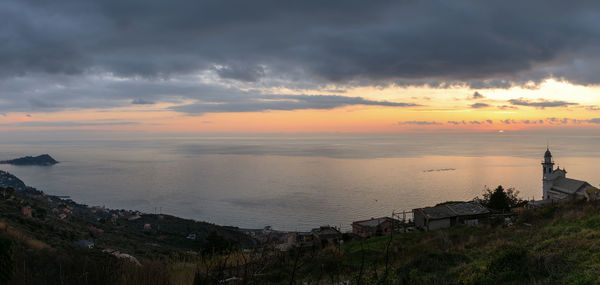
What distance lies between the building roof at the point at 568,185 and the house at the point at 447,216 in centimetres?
1407

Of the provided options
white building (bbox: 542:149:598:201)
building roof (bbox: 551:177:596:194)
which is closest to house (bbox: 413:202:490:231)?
white building (bbox: 542:149:598:201)

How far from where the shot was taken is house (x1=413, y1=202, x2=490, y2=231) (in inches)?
899

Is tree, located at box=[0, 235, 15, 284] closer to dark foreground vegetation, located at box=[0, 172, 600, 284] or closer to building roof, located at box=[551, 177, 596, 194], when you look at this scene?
dark foreground vegetation, located at box=[0, 172, 600, 284]

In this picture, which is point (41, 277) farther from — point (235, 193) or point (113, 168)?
point (113, 168)

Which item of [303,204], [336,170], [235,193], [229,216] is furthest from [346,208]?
[336,170]

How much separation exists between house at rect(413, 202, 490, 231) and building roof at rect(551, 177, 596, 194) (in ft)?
46.2

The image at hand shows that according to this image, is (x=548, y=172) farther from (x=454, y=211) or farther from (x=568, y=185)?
(x=454, y=211)

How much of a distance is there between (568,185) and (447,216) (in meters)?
18.7

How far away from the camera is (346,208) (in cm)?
5259

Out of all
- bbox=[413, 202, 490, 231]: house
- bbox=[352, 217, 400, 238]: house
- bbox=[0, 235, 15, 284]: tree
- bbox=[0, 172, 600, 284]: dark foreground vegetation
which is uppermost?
bbox=[0, 235, 15, 284]: tree

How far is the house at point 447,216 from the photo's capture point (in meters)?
22.8

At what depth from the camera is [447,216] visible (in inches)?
915

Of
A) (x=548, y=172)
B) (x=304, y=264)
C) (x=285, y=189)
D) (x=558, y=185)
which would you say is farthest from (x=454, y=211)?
(x=285, y=189)

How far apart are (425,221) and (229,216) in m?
37.7
